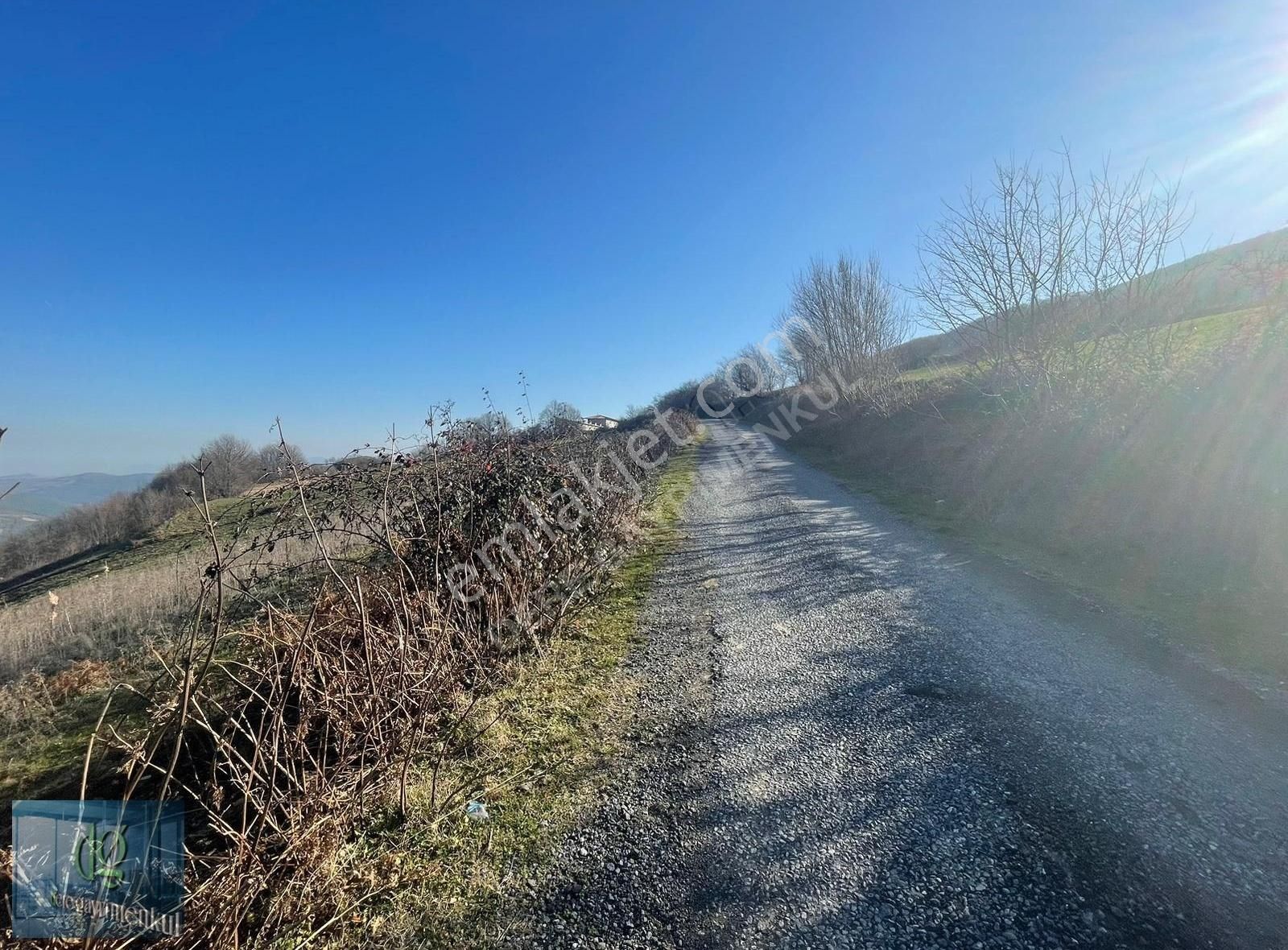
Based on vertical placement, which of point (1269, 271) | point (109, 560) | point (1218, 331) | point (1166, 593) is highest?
point (1269, 271)

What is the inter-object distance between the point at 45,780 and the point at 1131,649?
24.6 feet

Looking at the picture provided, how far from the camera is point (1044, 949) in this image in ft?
6.17

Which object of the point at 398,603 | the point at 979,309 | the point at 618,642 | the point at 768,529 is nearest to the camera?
the point at 398,603

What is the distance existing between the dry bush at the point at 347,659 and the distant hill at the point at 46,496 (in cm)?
79

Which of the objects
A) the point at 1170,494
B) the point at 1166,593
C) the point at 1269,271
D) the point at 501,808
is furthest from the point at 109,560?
the point at 1269,271

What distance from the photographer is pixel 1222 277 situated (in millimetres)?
8211

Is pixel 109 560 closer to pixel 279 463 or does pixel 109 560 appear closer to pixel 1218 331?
pixel 279 463

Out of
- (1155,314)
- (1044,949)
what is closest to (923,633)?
(1044,949)

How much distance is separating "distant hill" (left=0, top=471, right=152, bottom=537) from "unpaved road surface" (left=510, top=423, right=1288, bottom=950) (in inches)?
111

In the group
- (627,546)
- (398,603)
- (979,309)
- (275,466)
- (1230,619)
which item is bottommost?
(1230,619)

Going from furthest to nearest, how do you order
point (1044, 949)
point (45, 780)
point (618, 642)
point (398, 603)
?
point (618, 642), point (398, 603), point (45, 780), point (1044, 949)

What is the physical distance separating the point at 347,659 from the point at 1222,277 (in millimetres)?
13299

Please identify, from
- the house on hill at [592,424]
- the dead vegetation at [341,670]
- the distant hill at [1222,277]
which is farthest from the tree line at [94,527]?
the distant hill at [1222,277]

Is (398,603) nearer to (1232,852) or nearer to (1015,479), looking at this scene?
(1232,852)
